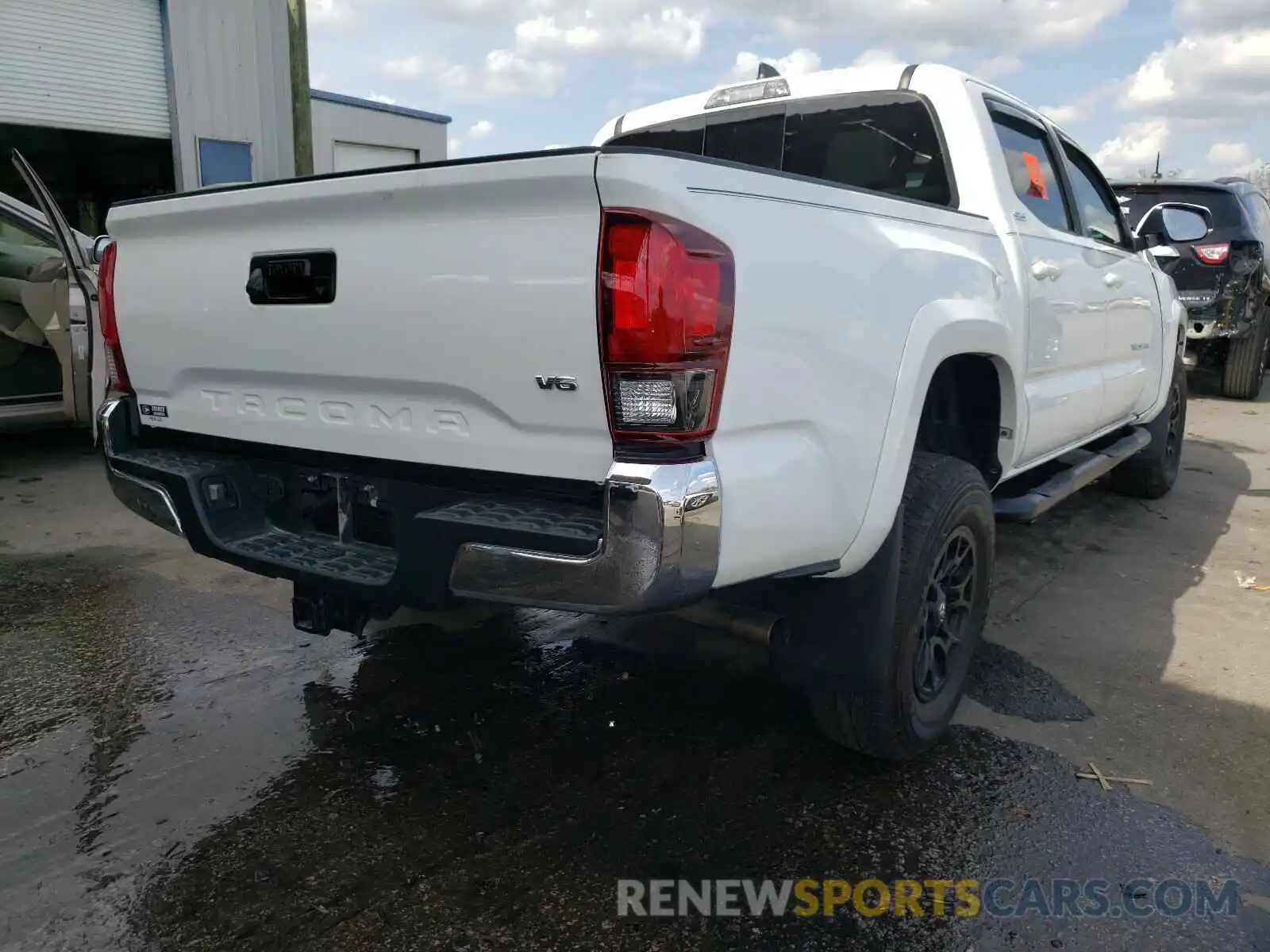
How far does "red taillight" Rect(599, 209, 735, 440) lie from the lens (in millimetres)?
1923

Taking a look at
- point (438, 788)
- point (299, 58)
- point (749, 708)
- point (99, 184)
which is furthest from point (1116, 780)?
point (99, 184)

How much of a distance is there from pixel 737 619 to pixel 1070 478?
212 cm

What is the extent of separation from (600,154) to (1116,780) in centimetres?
226

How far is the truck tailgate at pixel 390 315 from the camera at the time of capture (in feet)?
6.67

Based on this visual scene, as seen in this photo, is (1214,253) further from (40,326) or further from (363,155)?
(363,155)

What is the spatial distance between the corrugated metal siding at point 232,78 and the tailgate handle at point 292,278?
27.9ft

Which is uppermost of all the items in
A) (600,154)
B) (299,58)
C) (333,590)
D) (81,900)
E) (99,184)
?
(299,58)

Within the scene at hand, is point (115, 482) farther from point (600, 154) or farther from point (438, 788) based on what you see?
point (600, 154)

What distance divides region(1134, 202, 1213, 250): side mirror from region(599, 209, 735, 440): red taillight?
3916mm

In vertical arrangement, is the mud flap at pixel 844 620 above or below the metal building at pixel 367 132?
below

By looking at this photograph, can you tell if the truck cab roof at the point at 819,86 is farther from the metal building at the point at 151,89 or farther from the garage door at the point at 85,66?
the garage door at the point at 85,66

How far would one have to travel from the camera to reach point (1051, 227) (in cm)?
372

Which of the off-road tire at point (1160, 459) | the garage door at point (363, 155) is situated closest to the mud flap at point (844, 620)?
the off-road tire at point (1160, 459)

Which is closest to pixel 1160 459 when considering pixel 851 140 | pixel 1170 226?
pixel 1170 226
